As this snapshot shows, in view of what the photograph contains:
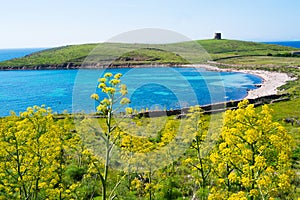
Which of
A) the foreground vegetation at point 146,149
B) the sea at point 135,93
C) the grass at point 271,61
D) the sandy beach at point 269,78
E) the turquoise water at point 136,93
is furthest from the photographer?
the grass at point 271,61

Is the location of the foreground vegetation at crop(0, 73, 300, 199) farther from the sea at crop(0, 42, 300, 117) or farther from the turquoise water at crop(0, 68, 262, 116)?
the turquoise water at crop(0, 68, 262, 116)

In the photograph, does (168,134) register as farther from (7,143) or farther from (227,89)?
(227,89)

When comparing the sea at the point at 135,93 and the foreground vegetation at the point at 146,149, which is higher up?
the foreground vegetation at the point at 146,149

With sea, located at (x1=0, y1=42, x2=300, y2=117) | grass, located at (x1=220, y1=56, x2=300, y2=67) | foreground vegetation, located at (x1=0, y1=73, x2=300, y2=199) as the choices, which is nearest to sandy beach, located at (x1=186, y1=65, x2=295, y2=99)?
sea, located at (x1=0, y1=42, x2=300, y2=117)

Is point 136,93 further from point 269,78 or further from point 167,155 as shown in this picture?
point 167,155

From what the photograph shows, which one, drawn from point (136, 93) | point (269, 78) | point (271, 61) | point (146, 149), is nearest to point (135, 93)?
point (136, 93)

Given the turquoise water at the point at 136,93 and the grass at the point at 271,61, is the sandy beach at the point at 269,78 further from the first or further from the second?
the grass at the point at 271,61

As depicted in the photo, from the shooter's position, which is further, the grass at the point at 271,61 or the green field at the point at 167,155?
the grass at the point at 271,61

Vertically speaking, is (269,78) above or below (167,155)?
below

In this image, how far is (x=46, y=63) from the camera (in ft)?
615

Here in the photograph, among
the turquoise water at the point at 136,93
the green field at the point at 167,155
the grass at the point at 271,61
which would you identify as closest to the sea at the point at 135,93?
the turquoise water at the point at 136,93

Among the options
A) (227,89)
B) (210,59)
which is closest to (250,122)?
(227,89)

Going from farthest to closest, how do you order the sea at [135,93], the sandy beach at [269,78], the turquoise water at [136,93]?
the sandy beach at [269,78] < the turquoise water at [136,93] < the sea at [135,93]

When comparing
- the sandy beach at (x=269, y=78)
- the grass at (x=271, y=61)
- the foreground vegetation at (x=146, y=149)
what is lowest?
the sandy beach at (x=269, y=78)
